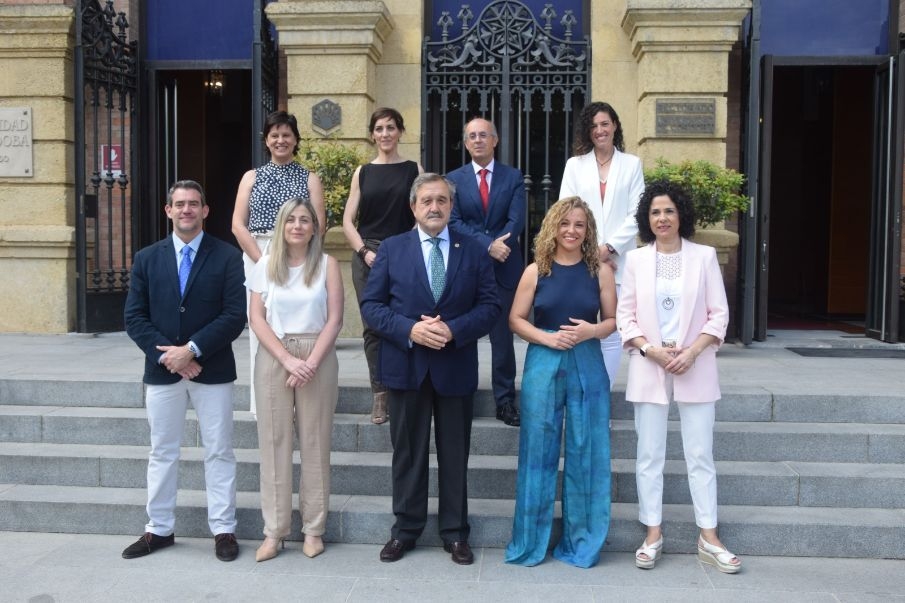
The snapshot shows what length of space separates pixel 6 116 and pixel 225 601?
7.53 meters

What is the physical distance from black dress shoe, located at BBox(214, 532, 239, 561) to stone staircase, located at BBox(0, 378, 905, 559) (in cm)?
30

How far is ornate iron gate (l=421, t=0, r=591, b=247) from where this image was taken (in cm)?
957

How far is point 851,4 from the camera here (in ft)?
31.9

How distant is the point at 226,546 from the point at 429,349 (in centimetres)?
159

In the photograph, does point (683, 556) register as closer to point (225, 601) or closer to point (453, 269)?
point (453, 269)

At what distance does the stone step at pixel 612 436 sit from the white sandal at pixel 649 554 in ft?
3.49

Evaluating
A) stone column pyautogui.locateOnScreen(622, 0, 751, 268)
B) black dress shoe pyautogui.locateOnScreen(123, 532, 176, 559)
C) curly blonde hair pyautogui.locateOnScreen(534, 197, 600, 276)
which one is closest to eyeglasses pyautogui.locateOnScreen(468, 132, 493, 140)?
curly blonde hair pyautogui.locateOnScreen(534, 197, 600, 276)

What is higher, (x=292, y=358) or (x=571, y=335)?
(x=571, y=335)

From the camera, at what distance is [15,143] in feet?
32.1

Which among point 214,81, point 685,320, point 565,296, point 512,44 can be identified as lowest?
point 685,320

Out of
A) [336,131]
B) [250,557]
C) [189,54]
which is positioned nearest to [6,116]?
[189,54]

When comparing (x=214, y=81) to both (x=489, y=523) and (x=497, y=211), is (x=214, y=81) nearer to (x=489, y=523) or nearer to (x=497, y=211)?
(x=497, y=211)

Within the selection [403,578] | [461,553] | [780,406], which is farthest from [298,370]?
[780,406]

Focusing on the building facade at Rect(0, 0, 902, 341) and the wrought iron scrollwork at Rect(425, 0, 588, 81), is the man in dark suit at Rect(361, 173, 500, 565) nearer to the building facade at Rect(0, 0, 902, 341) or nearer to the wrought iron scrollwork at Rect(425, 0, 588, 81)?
the building facade at Rect(0, 0, 902, 341)
